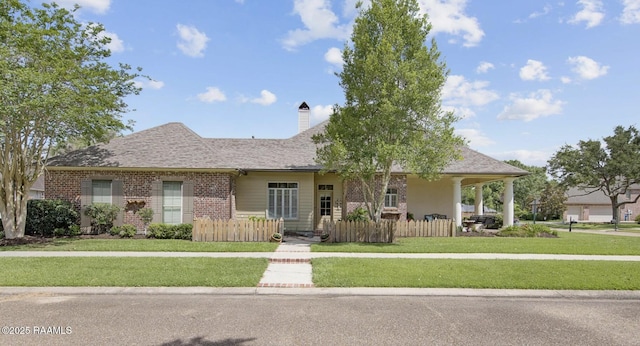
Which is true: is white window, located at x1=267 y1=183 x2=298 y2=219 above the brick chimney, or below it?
below

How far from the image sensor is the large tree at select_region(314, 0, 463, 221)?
13.6m

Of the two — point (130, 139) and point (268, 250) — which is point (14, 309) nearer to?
point (268, 250)

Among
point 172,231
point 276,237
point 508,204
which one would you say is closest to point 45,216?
point 172,231

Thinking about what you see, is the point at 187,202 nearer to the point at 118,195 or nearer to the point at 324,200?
the point at 118,195

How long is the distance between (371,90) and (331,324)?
394 inches

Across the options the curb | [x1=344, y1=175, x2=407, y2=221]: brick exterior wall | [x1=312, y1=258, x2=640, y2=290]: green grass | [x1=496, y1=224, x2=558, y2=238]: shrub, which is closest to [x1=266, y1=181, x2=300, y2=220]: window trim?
[x1=344, y1=175, x2=407, y2=221]: brick exterior wall

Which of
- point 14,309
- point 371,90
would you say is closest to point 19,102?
point 14,309

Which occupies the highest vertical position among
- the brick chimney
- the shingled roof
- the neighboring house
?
the brick chimney

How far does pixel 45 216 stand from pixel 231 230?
8140 mm

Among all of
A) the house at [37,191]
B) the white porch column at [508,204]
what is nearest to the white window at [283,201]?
the white porch column at [508,204]

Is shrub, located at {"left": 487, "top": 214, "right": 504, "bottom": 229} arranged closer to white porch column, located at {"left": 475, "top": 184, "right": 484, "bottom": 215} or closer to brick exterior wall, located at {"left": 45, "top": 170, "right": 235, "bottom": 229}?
white porch column, located at {"left": 475, "top": 184, "right": 484, "bottom": 215}

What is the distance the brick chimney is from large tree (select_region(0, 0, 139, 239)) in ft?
35.2

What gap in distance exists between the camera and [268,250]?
12562mm

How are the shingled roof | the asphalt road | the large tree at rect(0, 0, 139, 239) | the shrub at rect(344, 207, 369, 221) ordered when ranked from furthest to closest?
the shrub at rect(344, 207, 369, 221)
the shingled roof
the large tree at rect(0, 0, 139, 239)
the asphalt road
